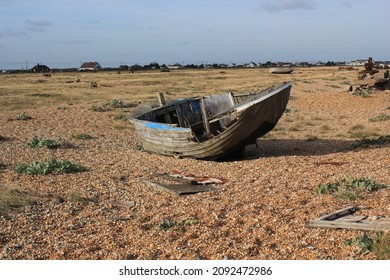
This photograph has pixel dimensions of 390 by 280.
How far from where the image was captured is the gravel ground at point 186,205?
21.4ft

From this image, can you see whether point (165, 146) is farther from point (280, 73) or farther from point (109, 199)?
point (280, 73)

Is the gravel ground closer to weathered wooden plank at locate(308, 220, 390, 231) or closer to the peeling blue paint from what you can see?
weathered wooden plank at locate(308, 220, 390, 231)

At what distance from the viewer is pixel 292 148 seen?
50.8ft

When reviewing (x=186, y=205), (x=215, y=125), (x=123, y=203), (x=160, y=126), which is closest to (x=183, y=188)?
(x=186, y=205)

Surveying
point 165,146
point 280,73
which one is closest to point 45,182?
point 165,146

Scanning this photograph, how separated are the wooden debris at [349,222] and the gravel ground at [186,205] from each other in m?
0.13

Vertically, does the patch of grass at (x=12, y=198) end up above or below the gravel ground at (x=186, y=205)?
above

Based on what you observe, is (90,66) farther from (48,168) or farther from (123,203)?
(123,203)

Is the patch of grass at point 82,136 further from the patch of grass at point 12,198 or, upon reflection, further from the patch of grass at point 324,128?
the patch of grass at point 324,128

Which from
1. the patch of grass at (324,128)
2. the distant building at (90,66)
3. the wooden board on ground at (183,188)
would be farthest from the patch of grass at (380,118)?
the distant building at (90,66)

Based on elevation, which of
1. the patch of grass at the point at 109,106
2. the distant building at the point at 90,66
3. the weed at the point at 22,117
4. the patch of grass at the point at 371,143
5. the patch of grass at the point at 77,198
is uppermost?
the distant building at the point at 90,66

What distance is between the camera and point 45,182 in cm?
1050

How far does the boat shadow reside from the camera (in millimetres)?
14148

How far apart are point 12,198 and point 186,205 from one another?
336 centimetres
